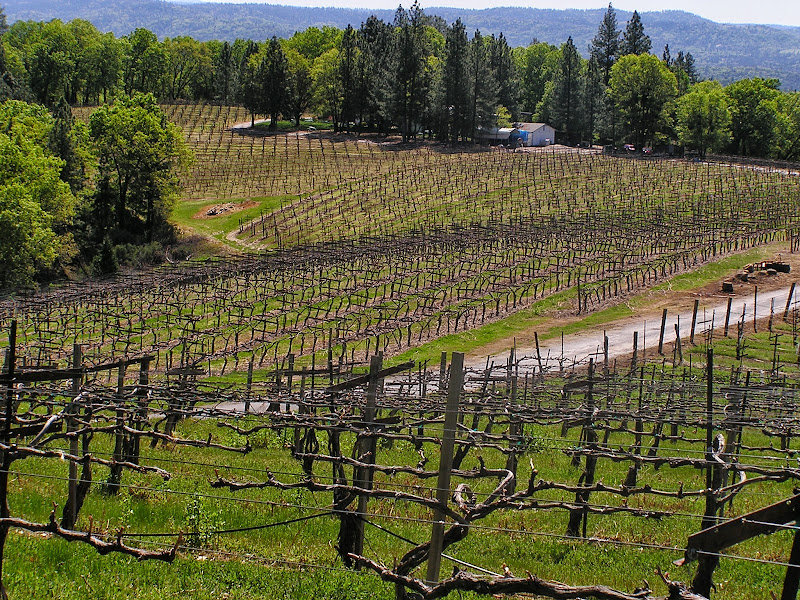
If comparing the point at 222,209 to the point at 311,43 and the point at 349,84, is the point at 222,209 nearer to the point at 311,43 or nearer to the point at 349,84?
the point at 349,84

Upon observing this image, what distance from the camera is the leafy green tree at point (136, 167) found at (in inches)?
2496

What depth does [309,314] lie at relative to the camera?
3706 cm

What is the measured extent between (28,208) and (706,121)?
6932cm

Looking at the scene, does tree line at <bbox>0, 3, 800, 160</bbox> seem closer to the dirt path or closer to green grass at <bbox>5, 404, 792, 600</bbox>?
the dirt path

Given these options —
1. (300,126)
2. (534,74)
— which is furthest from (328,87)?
(534,74)

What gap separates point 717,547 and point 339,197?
210ft

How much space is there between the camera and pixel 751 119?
311 feet

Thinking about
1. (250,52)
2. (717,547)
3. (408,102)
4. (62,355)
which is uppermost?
(250,52)

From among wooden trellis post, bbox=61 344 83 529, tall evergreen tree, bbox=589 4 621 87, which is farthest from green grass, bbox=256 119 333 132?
wooden trellis post, bbox=61 344 83 529

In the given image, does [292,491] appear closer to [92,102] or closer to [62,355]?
[62,355]

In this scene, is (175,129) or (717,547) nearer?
(717,547)

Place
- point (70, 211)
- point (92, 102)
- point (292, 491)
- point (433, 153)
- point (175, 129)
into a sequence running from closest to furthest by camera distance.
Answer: point (292, 491) < point (70, 211) < point (175, 129) < point (433, 153) < point (92, 102)

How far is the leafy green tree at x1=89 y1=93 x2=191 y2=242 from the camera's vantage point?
208 ft

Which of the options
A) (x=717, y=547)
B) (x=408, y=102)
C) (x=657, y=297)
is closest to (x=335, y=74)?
(x=408, y=102)
